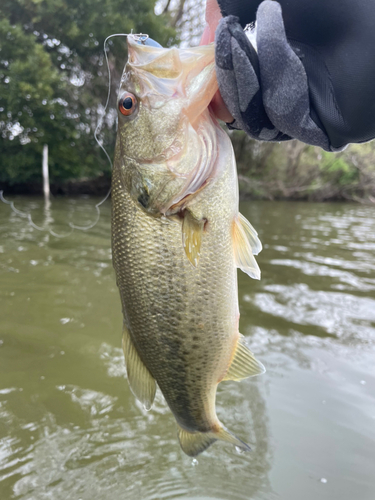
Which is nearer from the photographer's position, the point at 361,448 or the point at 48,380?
the point at 361,448

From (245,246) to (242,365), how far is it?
59 centimetres

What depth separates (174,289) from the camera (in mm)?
1534

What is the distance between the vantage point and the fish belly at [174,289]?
1.52 m

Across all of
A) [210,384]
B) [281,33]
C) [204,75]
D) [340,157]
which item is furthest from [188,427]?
[340,157]

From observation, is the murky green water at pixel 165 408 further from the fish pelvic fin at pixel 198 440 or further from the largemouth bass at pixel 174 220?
the largemouth bass at pixel 174 220

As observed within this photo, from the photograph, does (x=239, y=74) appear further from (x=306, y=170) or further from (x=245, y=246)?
(x=306, y=170)

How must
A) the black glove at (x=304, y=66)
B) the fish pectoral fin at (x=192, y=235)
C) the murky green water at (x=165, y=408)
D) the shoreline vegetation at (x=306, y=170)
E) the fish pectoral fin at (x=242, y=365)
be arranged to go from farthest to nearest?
the shoreline vegetation at (x=306, y=170), the murky green water at (x=165, y=408), the fish pectoral fin at (x=242, y=365), the fish pectoral fin at (x=192, y=235), the black glove at (x=304, y=66)

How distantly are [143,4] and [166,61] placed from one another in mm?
16308

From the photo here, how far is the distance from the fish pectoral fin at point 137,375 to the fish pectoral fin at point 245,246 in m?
0.62

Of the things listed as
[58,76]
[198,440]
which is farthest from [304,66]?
[58,76]

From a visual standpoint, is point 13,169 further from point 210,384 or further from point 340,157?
point 340,157

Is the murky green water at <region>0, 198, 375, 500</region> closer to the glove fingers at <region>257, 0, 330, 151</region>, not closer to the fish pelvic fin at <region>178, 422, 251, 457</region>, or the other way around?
the fish pelvic fin at <region>178, 422, 251, 457</region>

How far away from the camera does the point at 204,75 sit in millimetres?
1374

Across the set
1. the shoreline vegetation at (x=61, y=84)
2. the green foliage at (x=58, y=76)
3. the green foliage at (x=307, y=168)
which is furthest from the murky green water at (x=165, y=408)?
the green foliage at (x=307, y=168)
